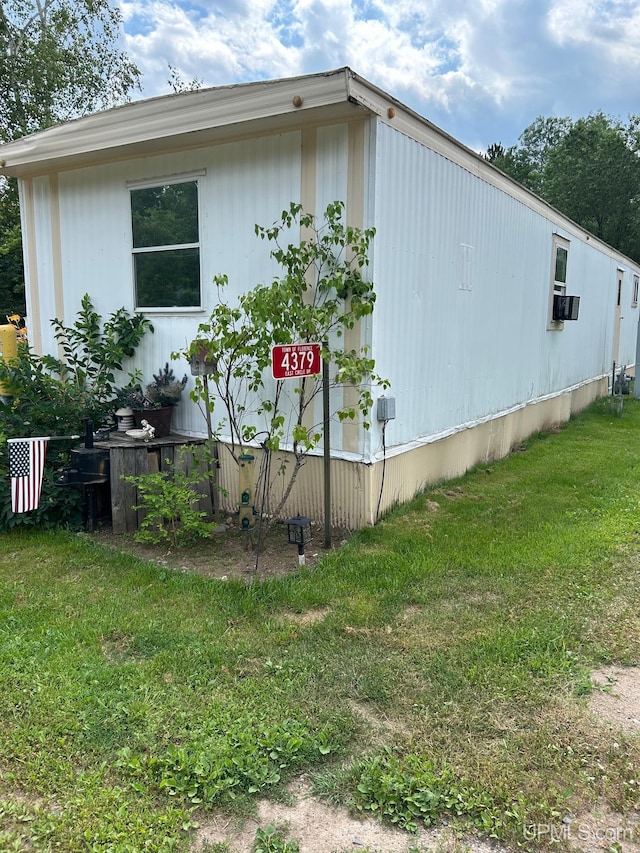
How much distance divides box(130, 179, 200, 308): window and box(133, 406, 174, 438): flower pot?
92cm

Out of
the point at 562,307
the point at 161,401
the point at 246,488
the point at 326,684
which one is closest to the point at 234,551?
the point at 246,488

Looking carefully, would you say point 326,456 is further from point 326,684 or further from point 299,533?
point 326,684

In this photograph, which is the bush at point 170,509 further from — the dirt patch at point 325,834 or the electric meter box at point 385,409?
the dirt patch at point 325,834

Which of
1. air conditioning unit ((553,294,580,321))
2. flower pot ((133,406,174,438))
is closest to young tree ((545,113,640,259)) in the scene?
air conditioning unit ((553,294,580,321))

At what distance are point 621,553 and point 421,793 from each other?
8.78 feet

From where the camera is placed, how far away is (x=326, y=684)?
2.62m

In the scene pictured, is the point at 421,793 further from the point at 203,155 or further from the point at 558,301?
the point at 558,301

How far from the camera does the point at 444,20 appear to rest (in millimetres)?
9047

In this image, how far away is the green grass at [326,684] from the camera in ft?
6.49

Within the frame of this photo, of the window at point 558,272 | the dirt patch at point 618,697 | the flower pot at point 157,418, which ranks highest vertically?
the window at point 558,272

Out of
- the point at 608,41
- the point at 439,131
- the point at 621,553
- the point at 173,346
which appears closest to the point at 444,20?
the point at 608,41

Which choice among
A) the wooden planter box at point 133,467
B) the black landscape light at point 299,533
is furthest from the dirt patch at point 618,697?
the wooden planter box at point 133,467

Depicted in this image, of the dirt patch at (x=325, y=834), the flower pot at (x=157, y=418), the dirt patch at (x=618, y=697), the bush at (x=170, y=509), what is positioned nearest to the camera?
the dirt patch at (x=325, y=834)

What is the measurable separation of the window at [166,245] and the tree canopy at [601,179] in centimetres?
2141
